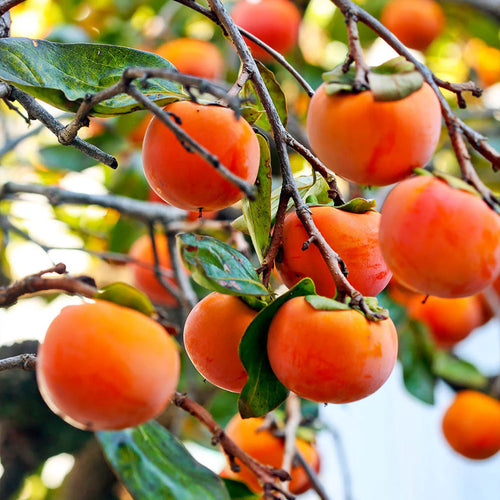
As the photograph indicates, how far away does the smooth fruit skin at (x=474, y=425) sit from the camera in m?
1.52

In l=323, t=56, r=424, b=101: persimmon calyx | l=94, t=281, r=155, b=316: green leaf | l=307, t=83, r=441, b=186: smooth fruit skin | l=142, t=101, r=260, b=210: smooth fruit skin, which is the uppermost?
l=323, t=56, r=424, b=101: persimmon calyx

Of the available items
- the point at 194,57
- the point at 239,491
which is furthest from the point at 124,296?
the point at 194,57

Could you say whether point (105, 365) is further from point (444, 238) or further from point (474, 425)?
point (474, 425)

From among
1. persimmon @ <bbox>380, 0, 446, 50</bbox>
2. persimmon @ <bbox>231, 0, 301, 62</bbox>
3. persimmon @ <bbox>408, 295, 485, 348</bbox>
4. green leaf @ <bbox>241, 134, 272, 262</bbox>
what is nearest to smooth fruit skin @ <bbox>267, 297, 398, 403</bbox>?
green leaf @ <bbox>241, 134, 272, 262</bbox>

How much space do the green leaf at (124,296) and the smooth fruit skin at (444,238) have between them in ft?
0.56

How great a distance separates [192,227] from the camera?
3.85ft

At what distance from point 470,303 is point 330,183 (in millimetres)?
1126

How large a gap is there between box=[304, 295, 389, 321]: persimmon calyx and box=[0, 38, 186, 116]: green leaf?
8.0 inches

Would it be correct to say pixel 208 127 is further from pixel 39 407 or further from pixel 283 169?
pixel 39 407

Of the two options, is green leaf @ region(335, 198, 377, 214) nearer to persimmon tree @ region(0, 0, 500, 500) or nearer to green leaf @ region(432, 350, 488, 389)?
persimmon tree @ region(0, 0, 500, 500)

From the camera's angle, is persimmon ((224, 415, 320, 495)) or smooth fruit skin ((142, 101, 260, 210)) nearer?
smooth fruit skin ((142, 101, 260, 210))

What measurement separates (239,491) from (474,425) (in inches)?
33.2

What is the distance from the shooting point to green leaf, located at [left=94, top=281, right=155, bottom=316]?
438mm

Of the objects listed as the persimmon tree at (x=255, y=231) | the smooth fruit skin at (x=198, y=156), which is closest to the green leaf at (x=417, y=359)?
the persimmon tree at (x=255, y=231)
